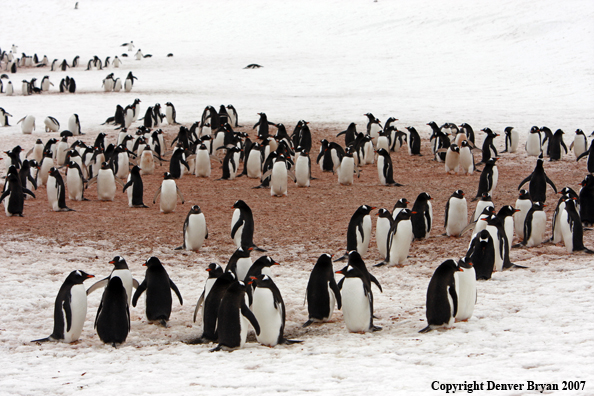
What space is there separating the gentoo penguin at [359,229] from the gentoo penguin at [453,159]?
229 inches

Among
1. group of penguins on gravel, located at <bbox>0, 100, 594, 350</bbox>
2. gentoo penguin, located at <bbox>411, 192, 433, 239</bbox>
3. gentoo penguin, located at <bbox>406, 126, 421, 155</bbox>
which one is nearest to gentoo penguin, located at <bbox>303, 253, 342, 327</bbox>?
group of penguins on gravel, located at <bbox>0, 100, 594, 350</bbox>

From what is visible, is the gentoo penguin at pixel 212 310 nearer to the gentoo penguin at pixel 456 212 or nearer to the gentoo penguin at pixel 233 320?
the gentoo penguin at pixel 233 320

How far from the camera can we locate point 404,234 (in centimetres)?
697

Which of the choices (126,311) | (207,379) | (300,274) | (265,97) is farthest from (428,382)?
(265,97)

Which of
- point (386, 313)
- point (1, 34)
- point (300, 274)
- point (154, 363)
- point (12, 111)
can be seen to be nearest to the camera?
point (154, 363)

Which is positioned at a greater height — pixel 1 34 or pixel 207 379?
pixel 1 34

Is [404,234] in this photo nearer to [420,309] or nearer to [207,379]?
[420,309]

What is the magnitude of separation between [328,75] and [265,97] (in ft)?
20.9

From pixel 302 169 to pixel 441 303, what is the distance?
7.11 meters

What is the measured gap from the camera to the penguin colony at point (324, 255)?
15.9ft

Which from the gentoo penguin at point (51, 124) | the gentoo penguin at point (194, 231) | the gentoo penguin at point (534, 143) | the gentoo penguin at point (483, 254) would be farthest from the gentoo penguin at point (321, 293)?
the gentoo penguin at point (51, 124)

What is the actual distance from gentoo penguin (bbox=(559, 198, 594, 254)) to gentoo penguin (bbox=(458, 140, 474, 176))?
5.50 metres

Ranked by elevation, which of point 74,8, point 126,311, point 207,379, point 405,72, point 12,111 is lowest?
point 207,379

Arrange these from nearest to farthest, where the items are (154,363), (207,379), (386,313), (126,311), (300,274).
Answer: (207,379) → (154,363) → (126,311) → (386,313) → (300,274)
